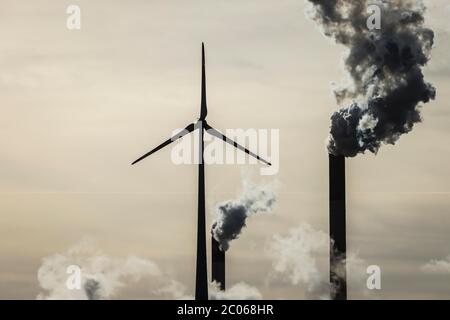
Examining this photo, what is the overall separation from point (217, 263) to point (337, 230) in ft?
56.6

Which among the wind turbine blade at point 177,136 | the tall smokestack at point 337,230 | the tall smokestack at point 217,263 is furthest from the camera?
the tall smokestack at point 217,263

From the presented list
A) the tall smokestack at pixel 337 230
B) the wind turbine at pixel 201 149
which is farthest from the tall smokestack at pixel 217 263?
the wind turbine at pixel 201 149

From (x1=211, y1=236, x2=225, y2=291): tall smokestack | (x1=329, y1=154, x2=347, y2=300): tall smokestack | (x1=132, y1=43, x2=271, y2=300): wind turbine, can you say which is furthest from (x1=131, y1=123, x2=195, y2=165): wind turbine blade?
(x1=211, y1=236, x2=225, y2=291): tall smokestack

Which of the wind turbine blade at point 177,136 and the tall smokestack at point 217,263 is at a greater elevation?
the wind turbine blade at point 177,136

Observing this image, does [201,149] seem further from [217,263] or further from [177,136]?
[217,263]

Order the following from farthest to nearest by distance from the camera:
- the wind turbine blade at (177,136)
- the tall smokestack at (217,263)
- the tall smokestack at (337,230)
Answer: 1. the tall smokestack at (217,263)
2. the tall smokestack at (337,230)
3. the wind turbine blade at (177,136)

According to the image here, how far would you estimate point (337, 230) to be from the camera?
129 meters

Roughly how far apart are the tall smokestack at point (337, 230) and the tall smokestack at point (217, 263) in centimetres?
1563

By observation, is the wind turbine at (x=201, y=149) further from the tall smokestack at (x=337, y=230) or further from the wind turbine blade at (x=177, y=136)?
the tall smokestack at (x=337, y=230)

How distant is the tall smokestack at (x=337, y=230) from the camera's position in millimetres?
127250
